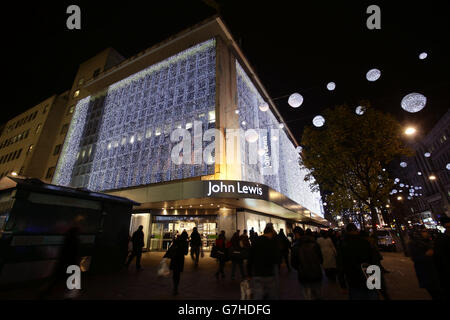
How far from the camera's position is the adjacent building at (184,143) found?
60.5 ft

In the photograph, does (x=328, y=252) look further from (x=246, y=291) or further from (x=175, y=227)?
(x=175, y=227)

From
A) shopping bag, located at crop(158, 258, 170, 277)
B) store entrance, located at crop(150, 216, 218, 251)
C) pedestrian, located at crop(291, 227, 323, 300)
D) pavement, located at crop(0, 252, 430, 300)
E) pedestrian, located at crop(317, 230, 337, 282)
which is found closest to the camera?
pedestrian, located at crop(291, 227, 323, 300)

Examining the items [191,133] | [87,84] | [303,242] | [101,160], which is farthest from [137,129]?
[303,242]

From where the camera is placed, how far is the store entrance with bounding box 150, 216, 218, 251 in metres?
21.0

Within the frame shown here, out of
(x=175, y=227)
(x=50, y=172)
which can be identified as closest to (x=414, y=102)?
(x=175, y=227)

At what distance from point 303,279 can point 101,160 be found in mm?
27711

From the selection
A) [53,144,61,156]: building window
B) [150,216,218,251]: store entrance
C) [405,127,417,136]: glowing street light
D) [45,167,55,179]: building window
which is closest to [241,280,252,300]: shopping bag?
[405,127,417,136]: glowing street light

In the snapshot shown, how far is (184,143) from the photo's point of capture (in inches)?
796

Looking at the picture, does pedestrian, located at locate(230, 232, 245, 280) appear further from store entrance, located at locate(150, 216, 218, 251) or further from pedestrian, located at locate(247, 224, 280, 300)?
store entrance, located at locate(150, 216, 218, 251)

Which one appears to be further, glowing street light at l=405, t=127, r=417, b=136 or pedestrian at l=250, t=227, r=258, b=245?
glowing street light at l=405, t=127, r=417, b=136

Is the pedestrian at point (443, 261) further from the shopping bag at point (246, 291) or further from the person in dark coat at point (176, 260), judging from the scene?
the person in dark coat at point (176, 260)

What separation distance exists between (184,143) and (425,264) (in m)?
18.1

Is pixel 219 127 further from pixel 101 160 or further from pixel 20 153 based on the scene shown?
pixel 20 153

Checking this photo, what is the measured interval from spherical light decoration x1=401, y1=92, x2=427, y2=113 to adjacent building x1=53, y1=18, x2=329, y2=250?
23.6 feet
